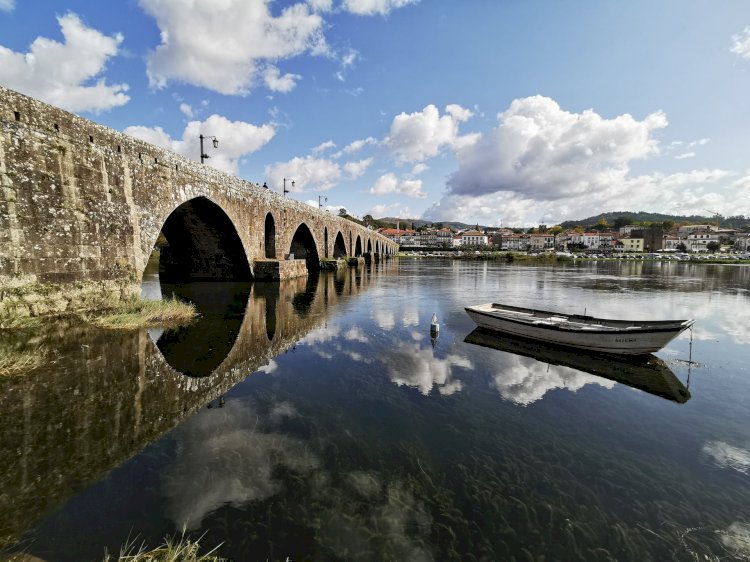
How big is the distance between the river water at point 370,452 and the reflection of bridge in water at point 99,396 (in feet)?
0.13

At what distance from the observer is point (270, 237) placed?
34.2 metres

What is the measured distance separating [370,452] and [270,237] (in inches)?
1222

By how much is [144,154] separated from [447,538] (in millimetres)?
19968

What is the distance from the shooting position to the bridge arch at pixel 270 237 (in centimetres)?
3372

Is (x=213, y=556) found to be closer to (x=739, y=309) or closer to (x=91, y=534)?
(x=91, y=534)

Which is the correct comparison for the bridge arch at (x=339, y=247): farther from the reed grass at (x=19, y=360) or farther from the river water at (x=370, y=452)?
the reed grass at (x=19, y=360)

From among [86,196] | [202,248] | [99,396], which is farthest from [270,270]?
[99,396]

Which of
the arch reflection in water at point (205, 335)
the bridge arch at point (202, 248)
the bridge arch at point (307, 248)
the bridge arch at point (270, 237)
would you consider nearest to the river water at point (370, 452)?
the arch reflection in water at point (205, 335)

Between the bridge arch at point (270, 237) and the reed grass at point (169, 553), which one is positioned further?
the bridge arch at point (270, 237)

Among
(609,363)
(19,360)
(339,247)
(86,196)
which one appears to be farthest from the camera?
(339,247)

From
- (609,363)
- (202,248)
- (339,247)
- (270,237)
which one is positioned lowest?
(609,363)

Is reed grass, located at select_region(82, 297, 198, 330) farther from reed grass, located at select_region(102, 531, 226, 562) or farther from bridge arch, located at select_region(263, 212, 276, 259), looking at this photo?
bridge arch, located at select_region(263, 212, 276, 259)

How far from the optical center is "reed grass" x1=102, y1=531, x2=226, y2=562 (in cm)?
350

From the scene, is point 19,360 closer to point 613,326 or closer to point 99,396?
point 99,396
